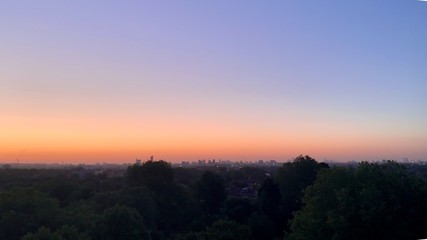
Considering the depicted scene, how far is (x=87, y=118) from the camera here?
8625 mm

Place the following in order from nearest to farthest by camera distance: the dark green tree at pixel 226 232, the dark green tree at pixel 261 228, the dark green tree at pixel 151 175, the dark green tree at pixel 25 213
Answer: the dark green tree at pixel 25 213
the dark green tree at pixel 226 232
the dark green tree at pixel 261 228
the dark green tree at pixel 151 175

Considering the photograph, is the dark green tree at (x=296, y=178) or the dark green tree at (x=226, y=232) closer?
the dark green tree at (x=226, y=232)

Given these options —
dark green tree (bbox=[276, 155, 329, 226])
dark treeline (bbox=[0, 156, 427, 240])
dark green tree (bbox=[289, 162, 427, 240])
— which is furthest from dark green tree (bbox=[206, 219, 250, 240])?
dark green tree (bbox=[276, 155, 329, 226])

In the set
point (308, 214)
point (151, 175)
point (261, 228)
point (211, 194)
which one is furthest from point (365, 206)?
point (151, 175)

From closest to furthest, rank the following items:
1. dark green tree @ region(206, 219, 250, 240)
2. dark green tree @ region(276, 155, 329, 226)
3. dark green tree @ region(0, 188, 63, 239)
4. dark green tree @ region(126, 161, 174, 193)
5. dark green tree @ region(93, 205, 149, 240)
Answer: dark green tree @ region(0, 188, 63, 239) < dark green tree @ region(93, 205, 149, 240) < dark green tree @ region(206, 219, 250, 240) < dark green tree @ region(276, 155, 329, 226) < dark green tree @ region(126, 161, 174, 193)

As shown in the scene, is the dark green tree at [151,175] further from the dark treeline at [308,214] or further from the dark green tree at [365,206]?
the dark green tree at [365,206]

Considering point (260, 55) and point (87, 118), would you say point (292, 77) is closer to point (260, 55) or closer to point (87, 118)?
point (260, 55)

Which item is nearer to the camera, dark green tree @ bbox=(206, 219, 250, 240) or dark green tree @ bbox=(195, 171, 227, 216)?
dark green tree @ bbox=(206, 219, 250, 240)

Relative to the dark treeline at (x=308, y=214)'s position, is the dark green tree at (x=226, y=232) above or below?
below

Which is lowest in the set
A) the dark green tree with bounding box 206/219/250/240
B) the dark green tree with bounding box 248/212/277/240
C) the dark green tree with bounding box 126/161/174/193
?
the dark green tree with bounding box 248/212/277/240

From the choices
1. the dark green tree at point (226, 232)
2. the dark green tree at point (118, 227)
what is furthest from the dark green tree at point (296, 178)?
the dark green tree at point (118, 227)

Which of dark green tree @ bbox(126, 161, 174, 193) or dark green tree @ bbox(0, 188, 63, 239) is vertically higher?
dark green tree @ bbox(126, 161, 174, 193)

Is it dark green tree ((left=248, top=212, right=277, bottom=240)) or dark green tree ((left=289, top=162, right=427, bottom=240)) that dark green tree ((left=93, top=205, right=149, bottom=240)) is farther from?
dark green tree ((left=248, top=212, right=277, bottom=240))

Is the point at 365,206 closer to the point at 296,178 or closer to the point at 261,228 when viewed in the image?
the point at 261,228
